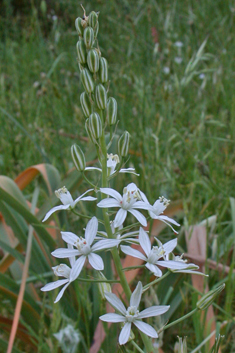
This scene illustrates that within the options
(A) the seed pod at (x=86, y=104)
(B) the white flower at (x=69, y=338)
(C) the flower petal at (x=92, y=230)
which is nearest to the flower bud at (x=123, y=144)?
(A) the seed pod at (x=86, y=104)

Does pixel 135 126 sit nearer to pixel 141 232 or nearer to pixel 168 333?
pixel 168 333

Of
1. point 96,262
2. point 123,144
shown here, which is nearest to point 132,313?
point 96,262

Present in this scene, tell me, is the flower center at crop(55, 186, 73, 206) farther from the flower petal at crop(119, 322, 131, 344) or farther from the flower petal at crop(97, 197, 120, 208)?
the flower petal at crop(119, 322, 131, 344)

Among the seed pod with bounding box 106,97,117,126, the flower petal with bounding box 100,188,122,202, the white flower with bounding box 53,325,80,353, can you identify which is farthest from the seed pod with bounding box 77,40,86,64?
the white flower with bounding box 53,325,80,353

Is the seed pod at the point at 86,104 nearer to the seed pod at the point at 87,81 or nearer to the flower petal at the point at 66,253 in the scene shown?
the seed pod at the point at 87,81

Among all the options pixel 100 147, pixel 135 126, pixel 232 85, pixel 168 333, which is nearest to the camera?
pixel 100 147

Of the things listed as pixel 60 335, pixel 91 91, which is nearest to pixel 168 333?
pixel 60 335
